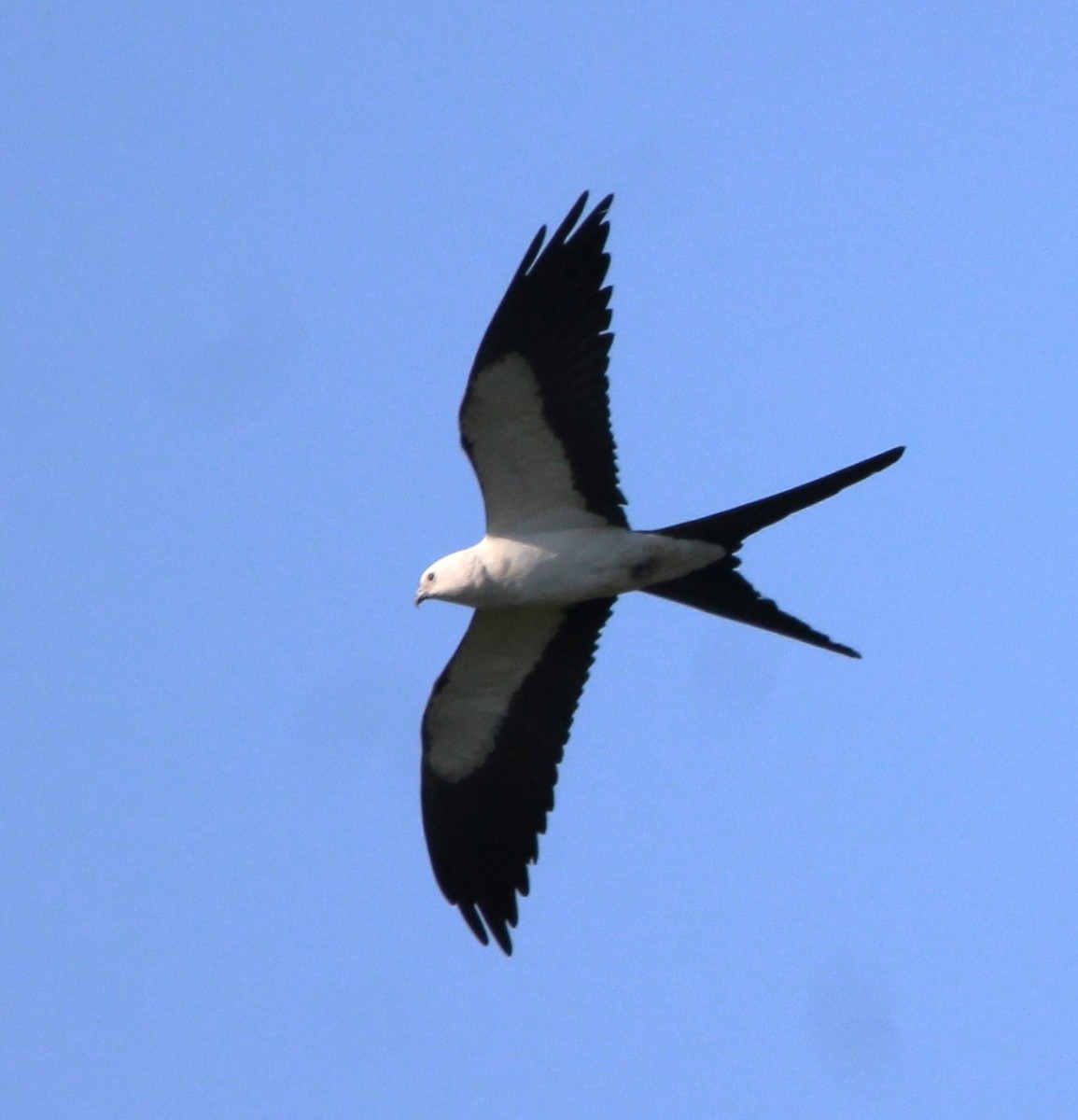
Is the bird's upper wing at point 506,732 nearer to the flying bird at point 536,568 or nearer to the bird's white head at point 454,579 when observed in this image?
the flying bird at point 536,568

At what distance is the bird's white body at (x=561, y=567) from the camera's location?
9.46 metres

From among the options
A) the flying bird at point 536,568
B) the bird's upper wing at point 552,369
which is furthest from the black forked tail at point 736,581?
the bird's upper wing at point 552,369

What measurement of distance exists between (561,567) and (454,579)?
0.59 meters

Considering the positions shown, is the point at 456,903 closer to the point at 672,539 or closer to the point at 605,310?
the point at 672,539

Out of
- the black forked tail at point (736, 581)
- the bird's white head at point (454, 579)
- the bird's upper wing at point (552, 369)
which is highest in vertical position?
the bird's upper wing at point (552, 369)

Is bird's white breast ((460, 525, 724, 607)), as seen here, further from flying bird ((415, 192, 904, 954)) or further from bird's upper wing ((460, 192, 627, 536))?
bird's upper wing ((460, 192, 627, 536))

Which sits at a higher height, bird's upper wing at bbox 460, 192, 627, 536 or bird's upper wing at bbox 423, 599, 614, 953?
bird's upper wing at bbox 460, 192, 627, 536

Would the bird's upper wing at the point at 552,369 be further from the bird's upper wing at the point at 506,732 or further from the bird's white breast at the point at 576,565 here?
the bird's upper wing at the point at 506,732

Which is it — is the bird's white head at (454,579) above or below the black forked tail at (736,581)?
above

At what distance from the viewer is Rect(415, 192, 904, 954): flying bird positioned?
30.4 feet

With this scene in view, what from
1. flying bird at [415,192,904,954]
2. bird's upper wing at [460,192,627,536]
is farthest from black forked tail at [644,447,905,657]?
bird's upper wing at [460,192,627,536]

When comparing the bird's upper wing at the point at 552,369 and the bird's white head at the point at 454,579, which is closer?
the bird's upper wing at the point at 552,369

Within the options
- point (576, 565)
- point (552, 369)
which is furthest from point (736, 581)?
point (552, 369)

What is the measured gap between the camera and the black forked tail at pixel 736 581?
9.14 metres
